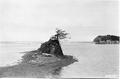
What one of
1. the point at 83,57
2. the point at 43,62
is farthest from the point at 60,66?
the point at 83,57

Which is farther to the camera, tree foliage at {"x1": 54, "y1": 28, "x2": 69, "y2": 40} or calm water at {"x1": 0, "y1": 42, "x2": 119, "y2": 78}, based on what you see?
tree foliage at {"x1": 54, "y1": 28, "x2": 69, "y2": 40}

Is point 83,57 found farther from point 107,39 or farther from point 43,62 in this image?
point 43,62

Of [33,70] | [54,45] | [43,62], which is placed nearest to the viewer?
[33,70]

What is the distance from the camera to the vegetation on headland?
123 inches

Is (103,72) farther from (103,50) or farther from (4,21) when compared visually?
(4,21)

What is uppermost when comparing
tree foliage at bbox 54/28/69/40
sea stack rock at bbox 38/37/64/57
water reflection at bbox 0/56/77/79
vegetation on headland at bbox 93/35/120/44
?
tree foliage at bbox 54/28/69/40

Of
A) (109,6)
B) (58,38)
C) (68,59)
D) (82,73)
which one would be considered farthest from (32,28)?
(109,6)

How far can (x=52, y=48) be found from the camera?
10.7 feet

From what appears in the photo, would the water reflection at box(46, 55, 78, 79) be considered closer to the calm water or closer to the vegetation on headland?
the calm water

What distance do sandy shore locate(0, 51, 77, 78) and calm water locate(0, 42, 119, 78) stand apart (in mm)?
71

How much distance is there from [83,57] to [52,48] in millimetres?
472

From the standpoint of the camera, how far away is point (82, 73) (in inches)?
118

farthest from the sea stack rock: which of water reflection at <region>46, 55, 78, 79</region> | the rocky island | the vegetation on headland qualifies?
the vegetation on headland

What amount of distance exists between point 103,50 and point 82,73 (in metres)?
0.48
